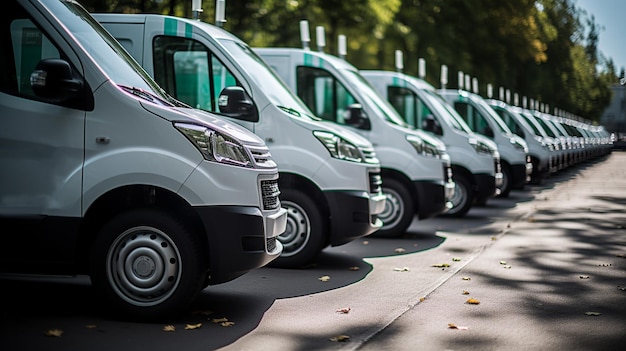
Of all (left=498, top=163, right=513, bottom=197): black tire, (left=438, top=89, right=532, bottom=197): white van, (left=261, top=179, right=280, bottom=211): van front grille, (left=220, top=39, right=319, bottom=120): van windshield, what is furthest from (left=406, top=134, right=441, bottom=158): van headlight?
(left=498, top=163, right=513, bottom=197): black tire

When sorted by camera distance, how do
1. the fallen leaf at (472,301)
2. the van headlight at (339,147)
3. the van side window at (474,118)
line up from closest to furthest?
the fallen leaf at (472,301) → the van headlight at (339,147) → the van side window at (474,118)

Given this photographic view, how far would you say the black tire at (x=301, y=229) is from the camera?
9305mm

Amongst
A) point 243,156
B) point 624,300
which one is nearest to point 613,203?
point 624,300

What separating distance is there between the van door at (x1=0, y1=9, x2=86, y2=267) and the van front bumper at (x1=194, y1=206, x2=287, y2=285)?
85cm

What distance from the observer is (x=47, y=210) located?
6430mm

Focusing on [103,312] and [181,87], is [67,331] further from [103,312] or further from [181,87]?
[181,87]

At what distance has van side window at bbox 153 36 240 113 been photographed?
9.11m

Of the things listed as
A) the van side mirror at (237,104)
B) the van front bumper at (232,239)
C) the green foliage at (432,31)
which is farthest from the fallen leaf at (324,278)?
the green foliage at (432,31)

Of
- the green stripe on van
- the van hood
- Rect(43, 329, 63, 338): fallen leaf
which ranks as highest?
the green stripe on van

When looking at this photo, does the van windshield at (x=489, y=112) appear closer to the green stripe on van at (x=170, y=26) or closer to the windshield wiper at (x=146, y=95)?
the green stripe on van at (x=170, y=26)

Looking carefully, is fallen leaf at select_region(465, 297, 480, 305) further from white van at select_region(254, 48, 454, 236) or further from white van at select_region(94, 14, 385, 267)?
white van at select_region(254, 48, 454, 236)

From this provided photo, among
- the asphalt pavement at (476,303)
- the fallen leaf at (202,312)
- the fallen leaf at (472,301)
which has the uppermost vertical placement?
the fallen leaf at (202,312)

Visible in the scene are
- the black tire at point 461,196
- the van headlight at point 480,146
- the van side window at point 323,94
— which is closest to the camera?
Answer: the van side window at point 323,94

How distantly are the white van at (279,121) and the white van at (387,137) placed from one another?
7.07 ft
